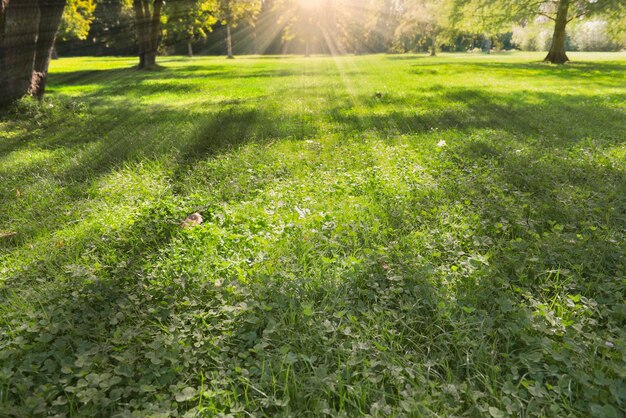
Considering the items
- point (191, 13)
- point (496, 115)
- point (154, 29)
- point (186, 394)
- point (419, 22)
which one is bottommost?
point (186, 394)

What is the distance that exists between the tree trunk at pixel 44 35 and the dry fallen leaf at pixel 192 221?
8.59m

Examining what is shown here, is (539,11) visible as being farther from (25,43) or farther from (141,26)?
(25,43)

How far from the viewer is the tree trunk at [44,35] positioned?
32.6 feet

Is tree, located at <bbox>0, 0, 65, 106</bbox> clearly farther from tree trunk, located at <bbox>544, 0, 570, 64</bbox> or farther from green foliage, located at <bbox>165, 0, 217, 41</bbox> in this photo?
tree trunk, located at <bbox>544, 0, 570, 64</bbox>

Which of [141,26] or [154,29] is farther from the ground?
[141,26]

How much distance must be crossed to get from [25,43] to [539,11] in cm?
3022

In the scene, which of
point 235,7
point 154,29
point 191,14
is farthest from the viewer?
point 235,7

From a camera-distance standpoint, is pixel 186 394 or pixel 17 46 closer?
pixel 186 394

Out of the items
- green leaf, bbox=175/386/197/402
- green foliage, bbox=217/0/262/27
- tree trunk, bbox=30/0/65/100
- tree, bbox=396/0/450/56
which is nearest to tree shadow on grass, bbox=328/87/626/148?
green leaf, bbox=175/386/197/402

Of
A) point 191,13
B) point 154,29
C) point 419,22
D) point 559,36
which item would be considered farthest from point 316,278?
point 419,22

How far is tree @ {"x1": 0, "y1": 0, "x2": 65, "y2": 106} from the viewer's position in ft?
28.5

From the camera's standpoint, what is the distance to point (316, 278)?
308 cm

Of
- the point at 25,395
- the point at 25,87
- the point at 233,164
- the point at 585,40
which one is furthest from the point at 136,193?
the point at 585,40

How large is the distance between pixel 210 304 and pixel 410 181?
3.09 metres
